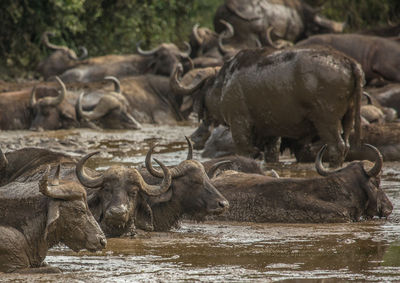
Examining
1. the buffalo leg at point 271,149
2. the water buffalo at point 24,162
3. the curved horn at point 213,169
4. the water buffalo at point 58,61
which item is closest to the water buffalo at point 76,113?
the water buffalo at point 58,61

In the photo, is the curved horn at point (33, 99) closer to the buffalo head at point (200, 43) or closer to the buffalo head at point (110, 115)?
the buffalo head at point (110, 115)

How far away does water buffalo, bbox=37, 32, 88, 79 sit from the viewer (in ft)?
91.2

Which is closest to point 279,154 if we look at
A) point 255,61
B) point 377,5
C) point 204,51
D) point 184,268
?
point 255,61

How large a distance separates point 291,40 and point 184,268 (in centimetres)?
2305

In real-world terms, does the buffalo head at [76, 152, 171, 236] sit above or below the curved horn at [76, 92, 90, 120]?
above

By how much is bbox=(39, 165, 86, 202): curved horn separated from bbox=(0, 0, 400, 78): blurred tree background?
839 inches

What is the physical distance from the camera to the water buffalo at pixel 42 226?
7188mm

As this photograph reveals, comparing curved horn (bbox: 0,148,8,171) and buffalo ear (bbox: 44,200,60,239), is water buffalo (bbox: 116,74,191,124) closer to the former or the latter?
curved horn (bbox: 0,148,8,171)

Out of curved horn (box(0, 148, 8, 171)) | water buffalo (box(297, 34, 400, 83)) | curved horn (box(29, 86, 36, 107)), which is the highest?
curved horn (box(0, 148, 8, 171))

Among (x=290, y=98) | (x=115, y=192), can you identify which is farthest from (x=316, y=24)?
(x=115, y=192)

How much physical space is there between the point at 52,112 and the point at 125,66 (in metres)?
6.07

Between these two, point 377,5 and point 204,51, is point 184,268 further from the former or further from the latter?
point 377,5

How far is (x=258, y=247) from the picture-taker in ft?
27.6

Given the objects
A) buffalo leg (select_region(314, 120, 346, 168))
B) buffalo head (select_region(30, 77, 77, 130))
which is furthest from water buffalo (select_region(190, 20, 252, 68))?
buffalo leg (select_region(314, 120, 346, 168))
